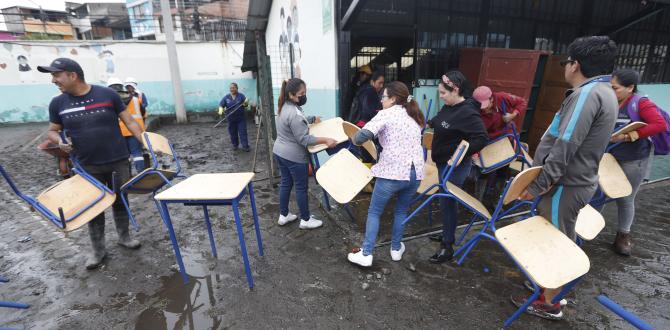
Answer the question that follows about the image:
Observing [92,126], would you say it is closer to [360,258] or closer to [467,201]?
[360,258]

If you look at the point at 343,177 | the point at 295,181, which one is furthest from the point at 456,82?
the point at 295,181

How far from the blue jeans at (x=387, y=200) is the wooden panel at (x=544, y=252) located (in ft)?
2.59

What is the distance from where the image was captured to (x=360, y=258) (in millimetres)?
2889

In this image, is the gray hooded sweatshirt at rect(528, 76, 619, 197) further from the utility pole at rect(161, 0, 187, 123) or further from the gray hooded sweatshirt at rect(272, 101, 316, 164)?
the utility pole at rect(161, 0, 187, 123)

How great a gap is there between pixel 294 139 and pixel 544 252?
89.6 inches

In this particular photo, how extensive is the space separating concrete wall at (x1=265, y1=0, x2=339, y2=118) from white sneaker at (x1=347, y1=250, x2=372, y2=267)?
230 cm

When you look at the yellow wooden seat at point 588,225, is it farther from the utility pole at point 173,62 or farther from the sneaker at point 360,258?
the utility pole at point 173,62

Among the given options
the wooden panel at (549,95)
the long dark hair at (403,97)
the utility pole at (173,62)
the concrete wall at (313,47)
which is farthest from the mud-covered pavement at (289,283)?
the utility pole at (173,62)

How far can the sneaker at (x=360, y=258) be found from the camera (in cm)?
286

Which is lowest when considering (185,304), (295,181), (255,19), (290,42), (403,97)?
(185,304)

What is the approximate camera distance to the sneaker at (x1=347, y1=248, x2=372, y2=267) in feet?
9.38

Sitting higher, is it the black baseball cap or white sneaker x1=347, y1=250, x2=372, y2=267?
the black baseball cap

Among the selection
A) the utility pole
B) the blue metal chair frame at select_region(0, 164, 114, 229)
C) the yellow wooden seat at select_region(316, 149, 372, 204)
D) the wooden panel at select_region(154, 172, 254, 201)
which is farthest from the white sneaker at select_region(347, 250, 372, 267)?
the utility pole

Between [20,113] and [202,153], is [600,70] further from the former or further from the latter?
[20,113]
